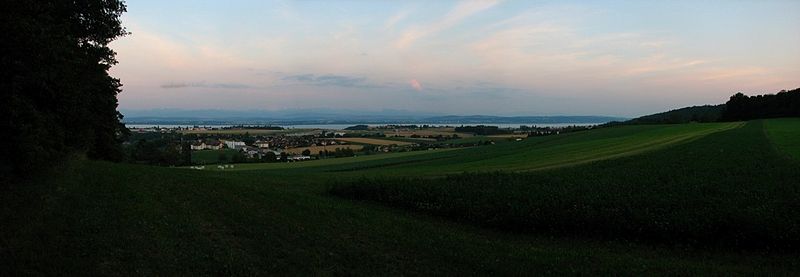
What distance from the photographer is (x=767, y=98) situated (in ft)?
296

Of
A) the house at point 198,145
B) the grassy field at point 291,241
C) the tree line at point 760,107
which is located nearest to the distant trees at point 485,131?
the tree line at point 760,107

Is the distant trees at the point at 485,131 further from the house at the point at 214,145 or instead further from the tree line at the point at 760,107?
the house at the point at 214,145

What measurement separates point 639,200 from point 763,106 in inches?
3771

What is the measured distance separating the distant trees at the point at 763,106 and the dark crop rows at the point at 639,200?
2921 inches

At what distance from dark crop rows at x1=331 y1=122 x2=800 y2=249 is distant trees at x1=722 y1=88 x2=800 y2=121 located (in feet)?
243

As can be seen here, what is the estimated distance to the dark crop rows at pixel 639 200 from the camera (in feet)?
39.8

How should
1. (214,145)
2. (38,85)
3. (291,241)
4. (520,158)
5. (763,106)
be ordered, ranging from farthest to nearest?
(214,145)
(763,106)
(520,158)
(38,85)
(291,241)

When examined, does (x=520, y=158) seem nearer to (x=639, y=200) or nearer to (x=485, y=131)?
(x=639, y=200)

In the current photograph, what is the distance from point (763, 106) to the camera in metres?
89.0

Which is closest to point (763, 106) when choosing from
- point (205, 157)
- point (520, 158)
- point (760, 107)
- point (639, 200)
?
point (760, 107)

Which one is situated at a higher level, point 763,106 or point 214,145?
point 763,106

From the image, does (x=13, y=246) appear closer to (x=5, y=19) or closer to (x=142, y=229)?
(x=142, y=229)

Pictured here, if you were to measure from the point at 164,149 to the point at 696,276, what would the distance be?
72.3 m

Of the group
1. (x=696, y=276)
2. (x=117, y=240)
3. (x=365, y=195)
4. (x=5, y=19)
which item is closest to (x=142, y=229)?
(x=117, y=240)
